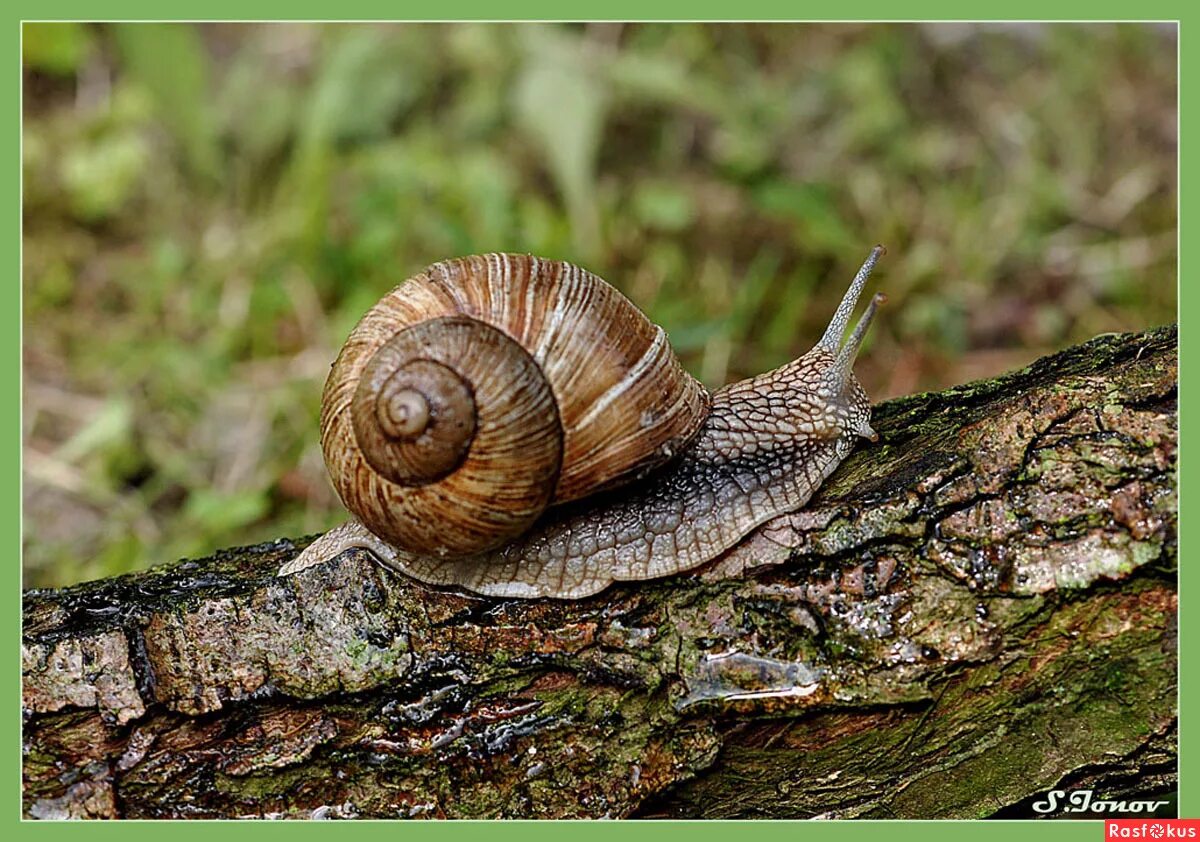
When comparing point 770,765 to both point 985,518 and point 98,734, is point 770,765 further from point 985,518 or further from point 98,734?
point 98,734

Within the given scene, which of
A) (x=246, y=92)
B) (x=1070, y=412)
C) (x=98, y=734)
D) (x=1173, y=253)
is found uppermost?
(x=246, y=92)

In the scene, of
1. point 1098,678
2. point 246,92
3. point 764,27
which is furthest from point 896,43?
point 1098,678

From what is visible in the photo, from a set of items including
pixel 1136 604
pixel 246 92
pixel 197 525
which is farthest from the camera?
pixel 246 92

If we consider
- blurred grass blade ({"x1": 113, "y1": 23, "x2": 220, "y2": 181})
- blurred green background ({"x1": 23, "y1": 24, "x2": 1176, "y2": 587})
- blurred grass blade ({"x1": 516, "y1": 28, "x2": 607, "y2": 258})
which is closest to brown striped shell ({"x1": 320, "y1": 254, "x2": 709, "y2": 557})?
blurred green background ({"x1": 23, "y1": 24, "x2": 1176, "y2": 587})

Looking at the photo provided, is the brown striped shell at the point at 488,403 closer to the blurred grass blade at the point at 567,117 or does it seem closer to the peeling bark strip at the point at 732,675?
the peeling bark strip at the point at 732,675

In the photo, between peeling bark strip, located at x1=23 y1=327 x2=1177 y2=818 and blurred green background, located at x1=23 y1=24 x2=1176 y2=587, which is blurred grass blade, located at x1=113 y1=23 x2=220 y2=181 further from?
peeling bark strip, located at x1=23 y1=327 x2=1177 y2=818
